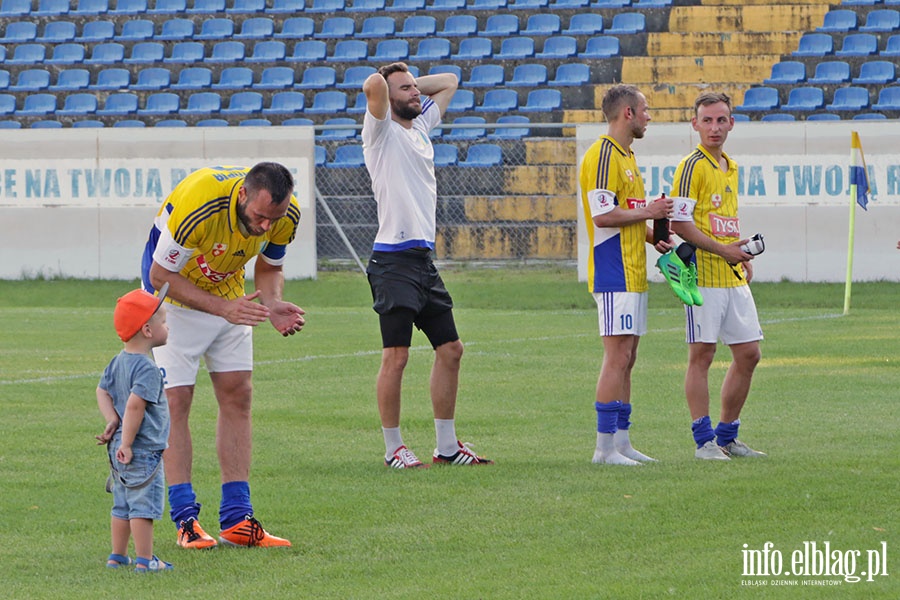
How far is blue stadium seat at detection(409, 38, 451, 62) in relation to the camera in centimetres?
2886

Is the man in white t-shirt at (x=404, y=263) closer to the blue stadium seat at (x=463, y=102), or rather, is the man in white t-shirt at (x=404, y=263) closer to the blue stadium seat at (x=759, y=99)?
the blue stadium seat at (x=759, y=99)

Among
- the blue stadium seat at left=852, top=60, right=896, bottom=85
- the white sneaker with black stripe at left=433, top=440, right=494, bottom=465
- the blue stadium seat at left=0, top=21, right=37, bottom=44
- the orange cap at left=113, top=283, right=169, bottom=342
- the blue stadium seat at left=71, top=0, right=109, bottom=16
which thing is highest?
the blue stadium seat at left=71, top=0, right=109, bottom=16

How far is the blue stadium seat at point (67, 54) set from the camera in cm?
3139

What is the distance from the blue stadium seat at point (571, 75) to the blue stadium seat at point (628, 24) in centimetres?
109

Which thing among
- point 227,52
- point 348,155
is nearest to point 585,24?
point 348,155

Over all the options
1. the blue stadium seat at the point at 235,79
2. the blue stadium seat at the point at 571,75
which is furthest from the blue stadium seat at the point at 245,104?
the blue stadium seat at the point at 571,75

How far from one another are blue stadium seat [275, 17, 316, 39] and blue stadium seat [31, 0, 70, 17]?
17.0ft

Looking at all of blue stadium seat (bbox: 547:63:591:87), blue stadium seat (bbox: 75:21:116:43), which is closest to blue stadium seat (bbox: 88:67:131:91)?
blue stadium seat (bbox: 75:21:116:43)

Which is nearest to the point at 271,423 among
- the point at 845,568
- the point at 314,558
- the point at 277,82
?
the point at 314,558

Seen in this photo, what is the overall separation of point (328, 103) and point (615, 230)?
20516mm

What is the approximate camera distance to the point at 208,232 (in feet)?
21.2

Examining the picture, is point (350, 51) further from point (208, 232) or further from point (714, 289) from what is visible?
point (208, 232)

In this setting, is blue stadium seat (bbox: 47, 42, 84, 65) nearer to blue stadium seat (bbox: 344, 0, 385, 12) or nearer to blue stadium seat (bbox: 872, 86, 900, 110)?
blue stadium seat (bbox: 344, 0, 385, 12)

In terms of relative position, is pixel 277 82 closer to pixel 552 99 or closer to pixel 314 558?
pixel 552 99
